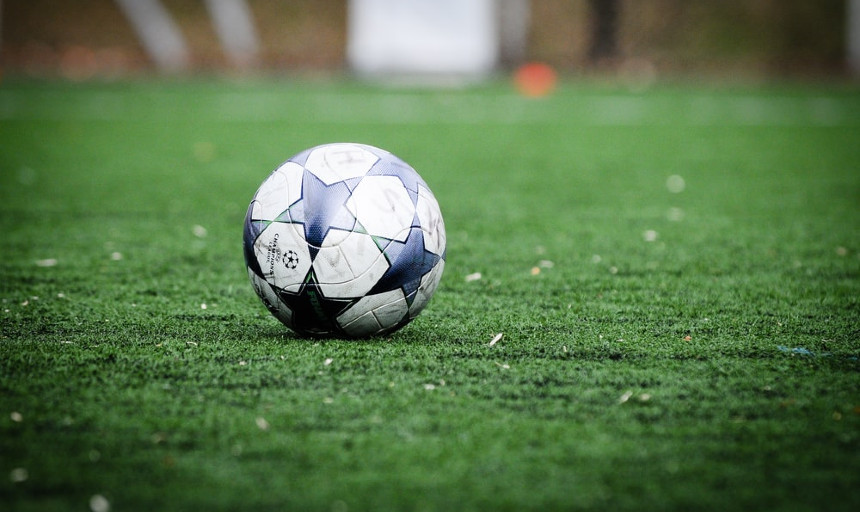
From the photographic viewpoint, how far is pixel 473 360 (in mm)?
3838

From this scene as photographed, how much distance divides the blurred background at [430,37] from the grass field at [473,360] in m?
19.1

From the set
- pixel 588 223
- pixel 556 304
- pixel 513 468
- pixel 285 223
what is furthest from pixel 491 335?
pixel 588 223

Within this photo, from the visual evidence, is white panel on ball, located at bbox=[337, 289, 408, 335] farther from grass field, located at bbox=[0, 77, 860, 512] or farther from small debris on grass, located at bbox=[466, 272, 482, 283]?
small debris on grass, located at bbox=[466, 272, 482, 283]

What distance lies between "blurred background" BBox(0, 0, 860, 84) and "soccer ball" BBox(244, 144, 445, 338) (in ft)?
77.9

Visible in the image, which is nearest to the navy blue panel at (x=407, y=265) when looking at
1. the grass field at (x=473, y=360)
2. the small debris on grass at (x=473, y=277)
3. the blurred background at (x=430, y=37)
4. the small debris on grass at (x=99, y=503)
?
the grass field at (x=473, y=360)

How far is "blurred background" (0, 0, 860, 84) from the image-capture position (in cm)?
2716

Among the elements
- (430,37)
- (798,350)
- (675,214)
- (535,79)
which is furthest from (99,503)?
(430,37)

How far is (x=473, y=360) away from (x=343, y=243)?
0.73 meters

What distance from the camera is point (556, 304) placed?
15.8ft

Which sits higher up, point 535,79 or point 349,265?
point 349,265

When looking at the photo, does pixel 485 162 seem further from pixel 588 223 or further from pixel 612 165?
pixel 588 223

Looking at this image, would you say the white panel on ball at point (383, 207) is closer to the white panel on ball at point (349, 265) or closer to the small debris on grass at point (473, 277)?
the white panel on ball at point (349, 265)

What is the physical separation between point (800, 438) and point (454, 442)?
1154 millimetres

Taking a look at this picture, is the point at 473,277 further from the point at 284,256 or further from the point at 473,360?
the point at 284,256
